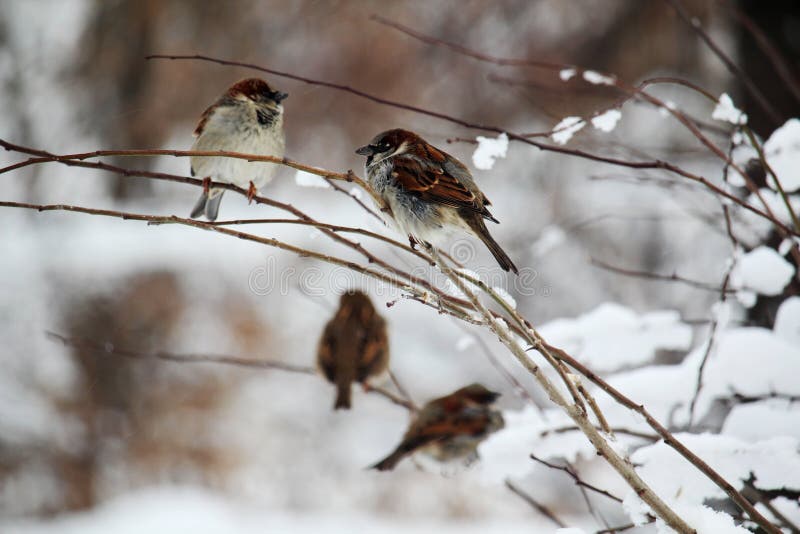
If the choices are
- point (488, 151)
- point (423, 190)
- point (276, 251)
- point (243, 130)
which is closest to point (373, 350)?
point (423, 190)

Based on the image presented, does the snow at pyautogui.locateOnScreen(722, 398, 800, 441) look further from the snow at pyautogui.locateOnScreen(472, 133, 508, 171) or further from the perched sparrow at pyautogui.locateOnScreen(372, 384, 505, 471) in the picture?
the perched sparrow at pyautogui.locateOnScreen(372, 384, 505, 471)

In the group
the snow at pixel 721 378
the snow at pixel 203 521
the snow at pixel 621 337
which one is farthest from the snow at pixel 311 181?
the snow at pixel 203 521

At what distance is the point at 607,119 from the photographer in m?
1.60

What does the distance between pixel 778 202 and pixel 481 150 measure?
2.94 feet

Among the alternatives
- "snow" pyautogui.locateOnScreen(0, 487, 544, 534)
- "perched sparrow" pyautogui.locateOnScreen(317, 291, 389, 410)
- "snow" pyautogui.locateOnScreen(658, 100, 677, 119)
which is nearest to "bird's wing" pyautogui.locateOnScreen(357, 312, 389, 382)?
"perched sparrow" pyautogui.locateOnScreen(317, 291, 389, 410)

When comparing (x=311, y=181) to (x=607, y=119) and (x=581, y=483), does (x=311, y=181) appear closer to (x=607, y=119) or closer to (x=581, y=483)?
(x=607, y=119)

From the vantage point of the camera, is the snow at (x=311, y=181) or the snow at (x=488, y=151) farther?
the snow at (x=311, y=181)

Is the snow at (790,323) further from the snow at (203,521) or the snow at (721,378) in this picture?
the snow at (203,521)

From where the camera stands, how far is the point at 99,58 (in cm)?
762

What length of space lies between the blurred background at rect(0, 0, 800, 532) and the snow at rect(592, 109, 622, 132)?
2.06 meters

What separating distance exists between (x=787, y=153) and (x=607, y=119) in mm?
463

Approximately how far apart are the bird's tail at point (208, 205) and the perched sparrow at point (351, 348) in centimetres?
70

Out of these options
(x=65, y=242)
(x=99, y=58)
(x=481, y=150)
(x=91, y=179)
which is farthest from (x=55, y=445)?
(x=481, y=150)

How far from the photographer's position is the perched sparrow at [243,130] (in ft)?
8.69
